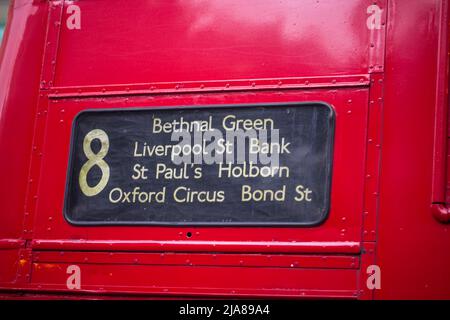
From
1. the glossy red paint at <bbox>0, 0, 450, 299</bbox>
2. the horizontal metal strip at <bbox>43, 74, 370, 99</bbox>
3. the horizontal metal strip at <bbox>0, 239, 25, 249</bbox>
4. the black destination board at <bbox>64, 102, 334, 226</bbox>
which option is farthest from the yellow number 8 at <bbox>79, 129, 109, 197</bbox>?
the horizontal metal strip at <bbox>0, 239, 25, 249</bbox>

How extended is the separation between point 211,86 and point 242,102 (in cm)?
19

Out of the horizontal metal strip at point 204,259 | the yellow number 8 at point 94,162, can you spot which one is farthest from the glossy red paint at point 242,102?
the yellow number 8 at point 94,162

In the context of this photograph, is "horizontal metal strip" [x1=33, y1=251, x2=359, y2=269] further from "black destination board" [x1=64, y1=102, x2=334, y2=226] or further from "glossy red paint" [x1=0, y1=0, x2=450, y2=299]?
"black destination board" [x1=64, y1=102, x2=334, y2=226]

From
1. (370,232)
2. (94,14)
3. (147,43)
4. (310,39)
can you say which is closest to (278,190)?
(370,232)

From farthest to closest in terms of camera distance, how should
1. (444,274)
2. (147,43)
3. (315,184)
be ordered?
(147,43)
(315,184)
(444,274)

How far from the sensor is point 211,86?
3879 millimetres

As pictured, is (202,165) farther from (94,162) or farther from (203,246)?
(94,162)

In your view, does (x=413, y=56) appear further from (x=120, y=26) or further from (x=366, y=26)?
(x=120, y=26)

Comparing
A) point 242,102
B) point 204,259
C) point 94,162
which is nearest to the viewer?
point 204,259

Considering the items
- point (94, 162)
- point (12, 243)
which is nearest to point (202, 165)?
point (94, 162)

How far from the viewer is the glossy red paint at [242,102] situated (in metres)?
3.54

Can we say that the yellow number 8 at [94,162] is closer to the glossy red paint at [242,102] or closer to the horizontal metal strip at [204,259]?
the glossy red paint at [242,102]

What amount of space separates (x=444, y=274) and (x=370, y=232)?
1.20ft

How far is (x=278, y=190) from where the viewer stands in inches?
144
